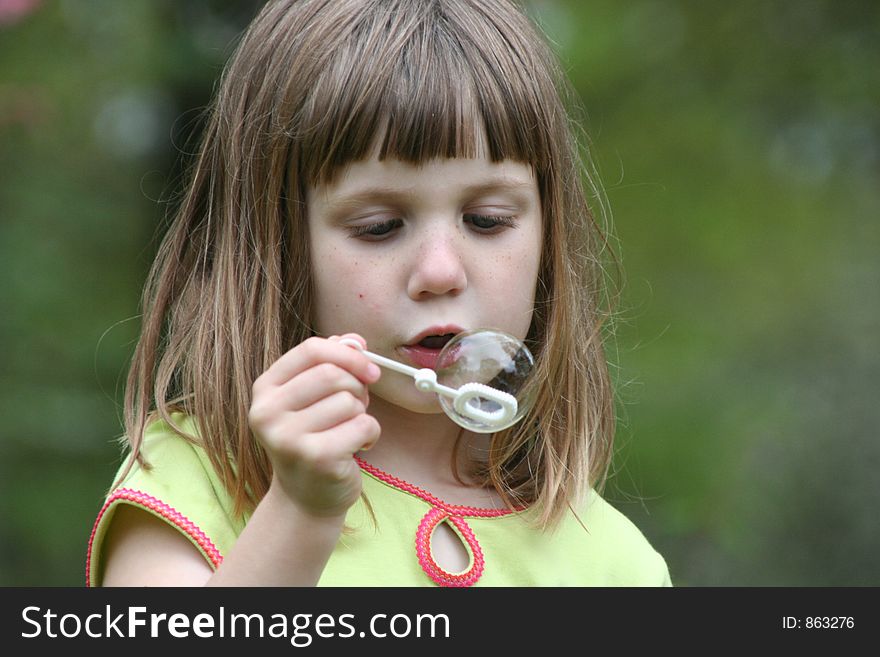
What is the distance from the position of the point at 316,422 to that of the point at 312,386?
5 cm

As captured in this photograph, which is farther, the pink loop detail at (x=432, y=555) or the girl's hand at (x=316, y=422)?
the pink loop detail at (x=432, y=555)

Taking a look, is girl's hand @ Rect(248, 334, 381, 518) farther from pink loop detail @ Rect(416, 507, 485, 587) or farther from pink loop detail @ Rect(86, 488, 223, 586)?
pink loop detail @ Rect(416, 507, 485, 587)

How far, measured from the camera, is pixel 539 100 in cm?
204

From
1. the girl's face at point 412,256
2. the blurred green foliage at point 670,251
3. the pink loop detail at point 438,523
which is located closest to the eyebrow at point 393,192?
the girl's face at point 412,256

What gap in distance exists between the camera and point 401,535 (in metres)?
1.94

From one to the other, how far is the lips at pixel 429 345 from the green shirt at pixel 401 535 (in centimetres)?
29

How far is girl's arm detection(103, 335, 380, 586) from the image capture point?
1.56m

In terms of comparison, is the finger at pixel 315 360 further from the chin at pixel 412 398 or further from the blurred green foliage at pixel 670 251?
the blurred green foliage at pixel 670 251

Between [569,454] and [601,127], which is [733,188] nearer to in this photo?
[601,127]

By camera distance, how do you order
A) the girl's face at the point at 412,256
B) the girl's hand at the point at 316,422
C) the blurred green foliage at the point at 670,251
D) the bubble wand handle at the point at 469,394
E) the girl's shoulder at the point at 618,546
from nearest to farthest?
1. the girl's hand at the point at 316,422
2. the bubble wand handle at the point at 469,394
3. the girl's face at the point at 412,256
4. the girl's shoulder at the point at 618,546
5. the blurred green foliage at the point at 670,251

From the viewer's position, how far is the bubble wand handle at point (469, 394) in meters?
1.69

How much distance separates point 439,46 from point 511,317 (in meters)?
0.45

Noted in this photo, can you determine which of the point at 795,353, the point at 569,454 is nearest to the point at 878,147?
the point at 795,353

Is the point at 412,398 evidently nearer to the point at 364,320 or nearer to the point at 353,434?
the point at 364,320
